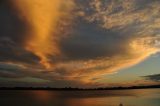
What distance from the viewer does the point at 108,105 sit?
81.5 meters

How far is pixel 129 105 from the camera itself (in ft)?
255

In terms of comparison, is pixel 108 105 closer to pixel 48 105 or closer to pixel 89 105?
pixel 89 105

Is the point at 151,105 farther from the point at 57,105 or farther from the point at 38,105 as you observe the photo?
the point at 38,105

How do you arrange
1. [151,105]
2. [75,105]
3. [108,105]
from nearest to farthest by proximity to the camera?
1. [151,105]
2. [108,105]
3. [75,105]

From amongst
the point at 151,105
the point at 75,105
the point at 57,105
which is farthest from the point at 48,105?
the point at 151,105

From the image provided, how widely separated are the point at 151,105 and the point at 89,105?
20.8 metres

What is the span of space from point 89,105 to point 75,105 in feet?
16.2

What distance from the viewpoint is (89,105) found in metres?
85.4

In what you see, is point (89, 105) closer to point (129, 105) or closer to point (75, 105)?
point (75, 105)

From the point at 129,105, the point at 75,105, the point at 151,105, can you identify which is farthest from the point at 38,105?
the point at 151,105

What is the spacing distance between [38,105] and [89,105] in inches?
688

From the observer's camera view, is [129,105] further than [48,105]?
No

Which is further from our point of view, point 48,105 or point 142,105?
point 48,105

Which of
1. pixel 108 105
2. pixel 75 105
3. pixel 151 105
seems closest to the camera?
pixel 151 105
